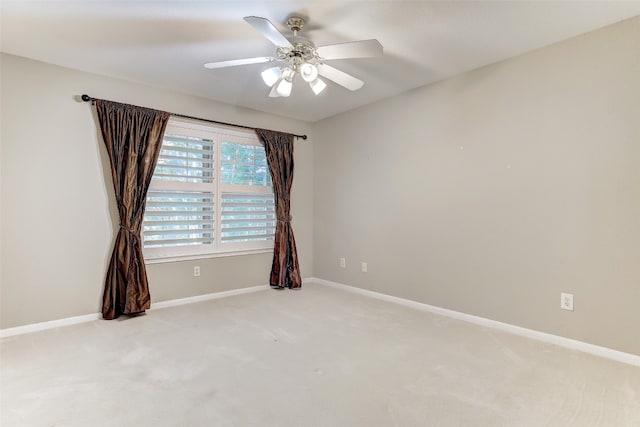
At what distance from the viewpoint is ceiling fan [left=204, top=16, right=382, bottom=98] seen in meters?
2.07

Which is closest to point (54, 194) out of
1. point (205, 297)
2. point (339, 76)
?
point (205, 297)

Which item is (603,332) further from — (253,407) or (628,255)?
(253,407)

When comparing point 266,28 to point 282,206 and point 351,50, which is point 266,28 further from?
point 282,206

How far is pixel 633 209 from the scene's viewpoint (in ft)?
7.62

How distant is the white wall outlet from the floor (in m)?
0.33

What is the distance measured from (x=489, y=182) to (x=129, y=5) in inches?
124

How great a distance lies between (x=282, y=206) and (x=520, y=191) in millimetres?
2826

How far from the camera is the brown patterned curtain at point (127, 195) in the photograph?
3254 mm

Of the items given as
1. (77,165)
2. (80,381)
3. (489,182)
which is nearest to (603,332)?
(489,182)

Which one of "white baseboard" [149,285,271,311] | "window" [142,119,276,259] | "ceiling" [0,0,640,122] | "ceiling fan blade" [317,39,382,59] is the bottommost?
"white baseboard" [149,285,271,311]

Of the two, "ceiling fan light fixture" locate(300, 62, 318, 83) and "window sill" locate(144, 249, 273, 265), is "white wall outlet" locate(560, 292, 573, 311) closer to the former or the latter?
"ceiling fan light fixture" locate(300, 62, 318, 83)

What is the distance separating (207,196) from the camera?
3.97m

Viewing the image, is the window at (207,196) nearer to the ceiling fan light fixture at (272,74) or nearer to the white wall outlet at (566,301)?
the ceiling fan light fixture at (272,74)

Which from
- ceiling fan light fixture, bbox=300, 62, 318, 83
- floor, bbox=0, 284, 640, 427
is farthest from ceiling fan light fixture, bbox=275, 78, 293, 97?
floor, bbox=0, 284, 640, 427
